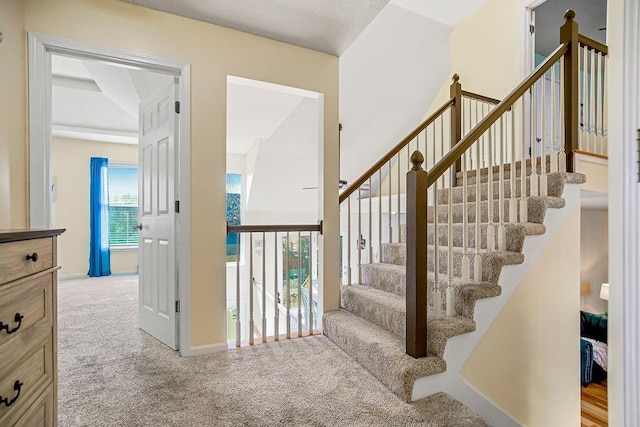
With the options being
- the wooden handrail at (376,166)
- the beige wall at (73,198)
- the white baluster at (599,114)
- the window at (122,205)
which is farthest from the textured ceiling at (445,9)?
the beige wall at (73,198)

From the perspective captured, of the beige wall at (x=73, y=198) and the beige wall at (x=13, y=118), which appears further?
the beige wall at (x=73, y=198)

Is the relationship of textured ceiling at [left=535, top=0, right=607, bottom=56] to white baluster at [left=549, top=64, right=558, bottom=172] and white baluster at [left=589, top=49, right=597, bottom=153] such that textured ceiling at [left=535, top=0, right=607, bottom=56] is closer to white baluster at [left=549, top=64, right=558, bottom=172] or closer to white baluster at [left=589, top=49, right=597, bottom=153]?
white baluster at [left=589, top=49, right=597, bottom=153]

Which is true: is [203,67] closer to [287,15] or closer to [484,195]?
[287,15]

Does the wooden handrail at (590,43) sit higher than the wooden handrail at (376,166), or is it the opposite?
the wooden handrail at (590,43)

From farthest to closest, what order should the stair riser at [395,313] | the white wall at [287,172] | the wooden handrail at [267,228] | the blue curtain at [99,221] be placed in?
the blue curtain at [99,221] < the white wall at [287,172] < the wooden handrail at [267,228] < the stair riser at [395,313]

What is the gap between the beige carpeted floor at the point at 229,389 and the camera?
153 cm

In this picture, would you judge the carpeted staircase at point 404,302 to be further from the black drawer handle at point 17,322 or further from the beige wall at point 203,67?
the black drawer handle at point 17,322

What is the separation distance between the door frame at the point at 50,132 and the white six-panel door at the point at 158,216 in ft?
0.33

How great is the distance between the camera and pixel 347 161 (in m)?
5.21

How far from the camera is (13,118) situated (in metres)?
1.69

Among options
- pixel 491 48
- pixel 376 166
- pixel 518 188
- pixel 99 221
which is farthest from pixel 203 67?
pixel 99 221

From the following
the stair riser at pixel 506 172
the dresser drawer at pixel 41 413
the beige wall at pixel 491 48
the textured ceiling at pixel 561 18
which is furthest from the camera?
the textured ceiling at pixel 561 18

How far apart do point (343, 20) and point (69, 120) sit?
15.0 feet

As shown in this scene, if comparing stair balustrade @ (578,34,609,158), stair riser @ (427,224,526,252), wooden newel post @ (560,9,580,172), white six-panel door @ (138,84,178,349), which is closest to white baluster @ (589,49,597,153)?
stair balustrade @ (578,34,609,158)
